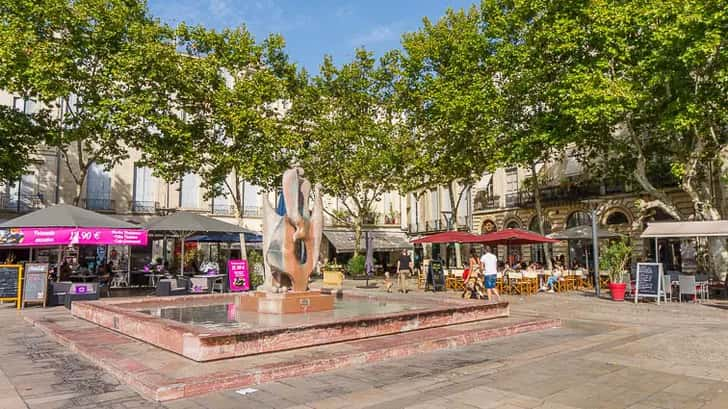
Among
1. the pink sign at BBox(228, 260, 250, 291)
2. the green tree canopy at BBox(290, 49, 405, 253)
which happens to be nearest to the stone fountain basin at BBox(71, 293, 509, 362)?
the pink sign at BBox(228, 260, 250, 291)

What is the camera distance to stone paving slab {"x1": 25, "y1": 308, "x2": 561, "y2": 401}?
5.31m

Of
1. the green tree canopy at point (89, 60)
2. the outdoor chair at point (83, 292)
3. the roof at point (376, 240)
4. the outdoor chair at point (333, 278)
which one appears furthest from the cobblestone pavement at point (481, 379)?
the roof at point (376, 240)

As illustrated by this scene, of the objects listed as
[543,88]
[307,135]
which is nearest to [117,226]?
A: [307,135]

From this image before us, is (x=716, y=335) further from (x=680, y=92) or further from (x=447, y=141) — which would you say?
(x=447, y=141)

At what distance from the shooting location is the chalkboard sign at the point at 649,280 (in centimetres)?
1461

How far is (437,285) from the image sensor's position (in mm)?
19094

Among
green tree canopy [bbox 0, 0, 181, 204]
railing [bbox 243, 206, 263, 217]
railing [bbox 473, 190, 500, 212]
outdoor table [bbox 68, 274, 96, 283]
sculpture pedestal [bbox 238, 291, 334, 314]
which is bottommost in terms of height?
sculpture pedestal [bbox 238, 291, 334, 314]

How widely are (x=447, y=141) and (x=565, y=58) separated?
264 inches

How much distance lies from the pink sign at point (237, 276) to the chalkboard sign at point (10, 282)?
5.72 m

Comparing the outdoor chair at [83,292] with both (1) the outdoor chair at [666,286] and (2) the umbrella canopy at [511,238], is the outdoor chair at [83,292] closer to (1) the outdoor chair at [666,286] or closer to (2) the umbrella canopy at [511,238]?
(2) the umbrella canopy at [511,238]

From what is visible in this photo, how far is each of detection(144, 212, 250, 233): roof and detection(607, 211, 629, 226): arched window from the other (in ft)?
69.0

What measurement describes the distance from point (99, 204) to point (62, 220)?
16847 millimetres

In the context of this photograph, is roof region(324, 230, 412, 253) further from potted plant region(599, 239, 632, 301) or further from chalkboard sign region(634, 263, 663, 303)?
chalkboard sign region(634, 263, 663, 303)

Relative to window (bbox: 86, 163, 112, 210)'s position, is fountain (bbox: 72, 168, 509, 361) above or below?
below
